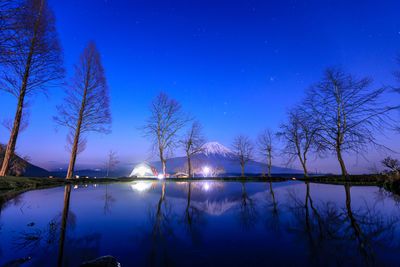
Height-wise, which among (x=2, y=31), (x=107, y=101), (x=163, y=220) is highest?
(x=107, y=101)

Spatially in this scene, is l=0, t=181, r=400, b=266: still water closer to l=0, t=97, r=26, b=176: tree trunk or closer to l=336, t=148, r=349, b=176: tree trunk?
l=0, t=97, r=26, b=176: tree trunk

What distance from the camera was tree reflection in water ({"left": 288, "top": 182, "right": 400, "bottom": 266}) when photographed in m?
2.10

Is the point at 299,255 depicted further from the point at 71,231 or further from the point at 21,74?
the point at 21,74

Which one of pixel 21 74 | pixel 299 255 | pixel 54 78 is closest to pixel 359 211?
pixel 299 255

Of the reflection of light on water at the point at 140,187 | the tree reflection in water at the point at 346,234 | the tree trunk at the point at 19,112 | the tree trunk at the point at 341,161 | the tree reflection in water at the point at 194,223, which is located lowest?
the reflection of light on water at the point at 140,187

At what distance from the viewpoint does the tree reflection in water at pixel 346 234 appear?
210cm

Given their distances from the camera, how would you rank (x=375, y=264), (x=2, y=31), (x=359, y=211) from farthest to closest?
(x=2, y=31) → (x=359, y=211) → (x=375, y=264)

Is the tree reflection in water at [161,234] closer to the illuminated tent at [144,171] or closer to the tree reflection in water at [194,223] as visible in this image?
the tree reflection in water at [194,223]

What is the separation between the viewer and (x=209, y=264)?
1.98m

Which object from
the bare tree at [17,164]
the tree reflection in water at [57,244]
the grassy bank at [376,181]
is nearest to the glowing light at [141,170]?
the bare tree at [17,164]

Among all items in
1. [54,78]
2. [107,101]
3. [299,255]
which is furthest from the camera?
[107,101]

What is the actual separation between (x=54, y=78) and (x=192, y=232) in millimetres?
14133

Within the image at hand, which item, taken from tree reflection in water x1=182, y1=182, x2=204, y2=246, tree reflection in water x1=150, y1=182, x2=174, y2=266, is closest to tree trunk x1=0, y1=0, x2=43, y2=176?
tree reflection in water x1=150, y1=182, x2=174, y2=266

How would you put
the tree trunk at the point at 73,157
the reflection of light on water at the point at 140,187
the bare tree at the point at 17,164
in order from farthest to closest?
the bare tree at the point at 17,164, the tree trunk at the point at 73,157, the reflection of light on water at the point at 140,187
